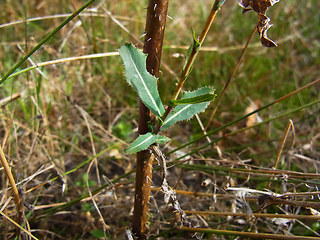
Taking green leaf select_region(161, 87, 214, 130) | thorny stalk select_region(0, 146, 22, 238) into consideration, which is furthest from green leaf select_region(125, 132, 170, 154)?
thorny stalk select_region(0, 146, 22, 238)

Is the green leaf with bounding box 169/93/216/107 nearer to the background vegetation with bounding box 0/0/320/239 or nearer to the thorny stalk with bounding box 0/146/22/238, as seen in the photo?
the background vegetation with bounding box 0/0/320/239

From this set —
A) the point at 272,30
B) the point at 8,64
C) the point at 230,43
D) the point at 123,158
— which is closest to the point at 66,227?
the point at 123,158

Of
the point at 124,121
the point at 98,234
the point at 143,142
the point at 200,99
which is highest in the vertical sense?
the point at 200,99

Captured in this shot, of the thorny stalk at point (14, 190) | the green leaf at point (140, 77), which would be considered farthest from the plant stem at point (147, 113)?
the thorny stalk at point (14, 190)

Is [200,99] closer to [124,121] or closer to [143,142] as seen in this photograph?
[143,142]

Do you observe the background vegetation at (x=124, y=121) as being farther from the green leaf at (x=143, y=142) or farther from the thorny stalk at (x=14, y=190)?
the green leaf at (x=143, y=142)

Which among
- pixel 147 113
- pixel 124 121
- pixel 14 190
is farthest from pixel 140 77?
pixel 124 121
